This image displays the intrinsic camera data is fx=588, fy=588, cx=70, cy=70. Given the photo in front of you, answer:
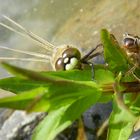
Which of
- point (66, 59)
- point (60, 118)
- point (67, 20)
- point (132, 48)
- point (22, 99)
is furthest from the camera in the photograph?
point (67, 20)

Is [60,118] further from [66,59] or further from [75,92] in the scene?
[66,59]

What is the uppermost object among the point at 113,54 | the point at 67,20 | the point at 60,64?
the point at 67,20

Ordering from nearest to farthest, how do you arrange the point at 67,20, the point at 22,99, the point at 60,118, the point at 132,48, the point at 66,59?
the point at 22,99
the point at 60,118
the point at 132,48
the point at 66,59
the point at 67,20

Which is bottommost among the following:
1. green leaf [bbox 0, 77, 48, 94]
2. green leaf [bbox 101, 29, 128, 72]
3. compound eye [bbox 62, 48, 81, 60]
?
green leaf [bbox 0, 77, 48, 94]

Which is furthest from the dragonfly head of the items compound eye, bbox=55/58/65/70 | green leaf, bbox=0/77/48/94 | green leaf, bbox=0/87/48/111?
green leaf, bbox=0/87/48/111

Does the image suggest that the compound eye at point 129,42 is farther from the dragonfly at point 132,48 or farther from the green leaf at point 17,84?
the green leaf at point 17,84

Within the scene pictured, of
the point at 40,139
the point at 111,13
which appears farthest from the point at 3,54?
the point at 40,139

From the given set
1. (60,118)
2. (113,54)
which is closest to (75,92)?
(60,118)

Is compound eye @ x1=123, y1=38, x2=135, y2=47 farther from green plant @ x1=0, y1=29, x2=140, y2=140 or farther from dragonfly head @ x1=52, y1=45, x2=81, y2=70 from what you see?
dragonfly head @ x1=52, y1=45, x2=81, y2=70
